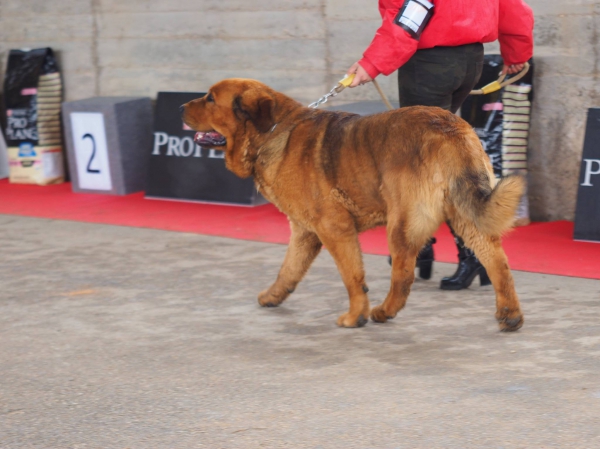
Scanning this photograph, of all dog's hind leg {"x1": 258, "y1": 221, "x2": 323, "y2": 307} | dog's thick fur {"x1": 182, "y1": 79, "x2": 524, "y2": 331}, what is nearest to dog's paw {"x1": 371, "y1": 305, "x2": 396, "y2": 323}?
dog's thick fur {"x1": 182, "y1": 79, "x2": 524, "y2": 331}

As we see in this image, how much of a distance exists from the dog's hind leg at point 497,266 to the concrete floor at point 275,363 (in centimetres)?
15

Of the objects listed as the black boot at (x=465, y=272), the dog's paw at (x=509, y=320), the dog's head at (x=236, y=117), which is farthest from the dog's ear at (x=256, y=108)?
the dog's paw at (x=509, y=320)

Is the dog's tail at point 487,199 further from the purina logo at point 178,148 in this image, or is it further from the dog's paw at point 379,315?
the purina logo at point 178,148

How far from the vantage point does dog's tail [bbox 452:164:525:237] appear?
3.98 metres

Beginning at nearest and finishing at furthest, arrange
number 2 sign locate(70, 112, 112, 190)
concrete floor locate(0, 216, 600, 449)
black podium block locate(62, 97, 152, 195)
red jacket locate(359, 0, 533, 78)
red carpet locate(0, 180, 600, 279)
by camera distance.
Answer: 1. concrete floor locate(0, 216, 600, 449)
2. red jacket locate(359, 0, 533, 78)
3. red carpet locate(0, 180, 600, 279)
4. black podium block locate(62, 97, 152, 195)
5. number 2 sign locate(70, 112, 112, 190)

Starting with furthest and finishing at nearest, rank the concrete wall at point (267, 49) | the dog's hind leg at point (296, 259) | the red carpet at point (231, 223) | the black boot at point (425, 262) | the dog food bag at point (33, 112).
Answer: the dog food bag at point (33, 112)
the concrete wall at point (267, 49)
the red carpet at point (231, 223)
the black boot at point (425, 262)
the dog's hind leg at point (296, 259)

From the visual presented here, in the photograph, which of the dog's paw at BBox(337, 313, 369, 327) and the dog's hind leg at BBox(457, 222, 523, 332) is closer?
the dog's hind leg at BBox(457, 222, 523, 332)

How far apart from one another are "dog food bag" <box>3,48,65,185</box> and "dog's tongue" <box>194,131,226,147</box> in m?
5.25

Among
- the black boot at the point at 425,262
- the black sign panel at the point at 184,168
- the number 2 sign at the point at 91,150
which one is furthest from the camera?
the number 2 sign at the point at 91,150

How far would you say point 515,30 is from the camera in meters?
5.14

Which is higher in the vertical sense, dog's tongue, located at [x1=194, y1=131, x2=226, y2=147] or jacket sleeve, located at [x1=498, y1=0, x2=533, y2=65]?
jacket sleeve, located at [x1=498, y1=0, x2=533, y2=65]

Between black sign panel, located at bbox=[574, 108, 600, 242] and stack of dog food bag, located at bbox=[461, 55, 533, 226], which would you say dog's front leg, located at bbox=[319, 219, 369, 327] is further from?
stack of dog food bag, located at bbox=[461, 55, 533, 226]

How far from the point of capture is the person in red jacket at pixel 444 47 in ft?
15.2

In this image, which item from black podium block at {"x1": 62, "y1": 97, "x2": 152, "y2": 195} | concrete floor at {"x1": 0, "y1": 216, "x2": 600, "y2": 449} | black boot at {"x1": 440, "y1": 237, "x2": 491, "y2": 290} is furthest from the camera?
black podium block at {"x1": 62, "y1": 97, "x2": 152, "y2": 195}
